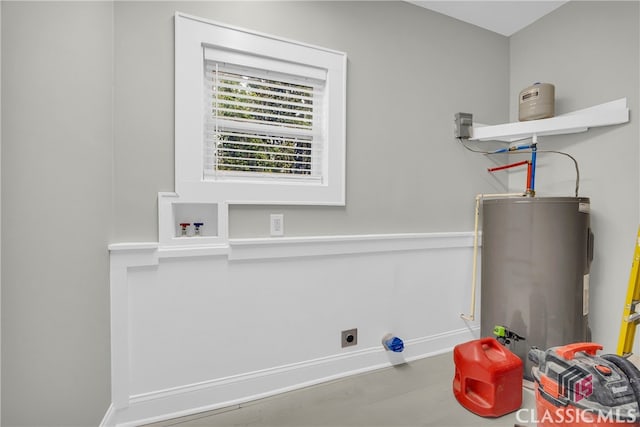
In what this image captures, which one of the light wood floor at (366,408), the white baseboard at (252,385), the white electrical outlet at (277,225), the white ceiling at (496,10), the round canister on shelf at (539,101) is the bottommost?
the light wood floor at (366,408)

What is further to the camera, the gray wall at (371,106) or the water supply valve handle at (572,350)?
the gray wall at (371,106)

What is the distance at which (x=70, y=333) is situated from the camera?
1.10 m

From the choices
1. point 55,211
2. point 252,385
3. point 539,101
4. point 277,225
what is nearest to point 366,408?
point 252,385

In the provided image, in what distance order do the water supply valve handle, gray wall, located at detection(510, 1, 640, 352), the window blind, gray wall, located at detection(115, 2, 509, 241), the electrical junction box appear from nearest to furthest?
the water supply valve handle
gray wall, located at detection(115, 2, 509, 241)
the window blind
gray wall, located at detection(510, 1, 640, 352)
the electrical junction box

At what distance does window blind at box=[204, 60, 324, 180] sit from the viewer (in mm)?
1625

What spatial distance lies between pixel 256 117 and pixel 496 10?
198 cm

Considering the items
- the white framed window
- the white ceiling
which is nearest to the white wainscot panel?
the white framed window

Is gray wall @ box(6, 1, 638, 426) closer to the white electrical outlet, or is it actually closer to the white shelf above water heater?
the white electrical outlet

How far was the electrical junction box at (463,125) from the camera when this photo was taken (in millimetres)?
2211

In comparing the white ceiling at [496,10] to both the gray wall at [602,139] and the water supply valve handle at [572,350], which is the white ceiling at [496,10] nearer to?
the gray wall at [602,139]

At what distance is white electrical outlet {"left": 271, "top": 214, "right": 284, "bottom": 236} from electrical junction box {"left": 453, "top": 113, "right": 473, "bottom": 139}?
151 centimetres

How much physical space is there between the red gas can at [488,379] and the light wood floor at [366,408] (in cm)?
5

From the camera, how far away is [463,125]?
7.27 ft

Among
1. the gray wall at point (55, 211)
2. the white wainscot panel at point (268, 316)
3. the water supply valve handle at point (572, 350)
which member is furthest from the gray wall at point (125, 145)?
the water supply valve handle at point (572, 350)
